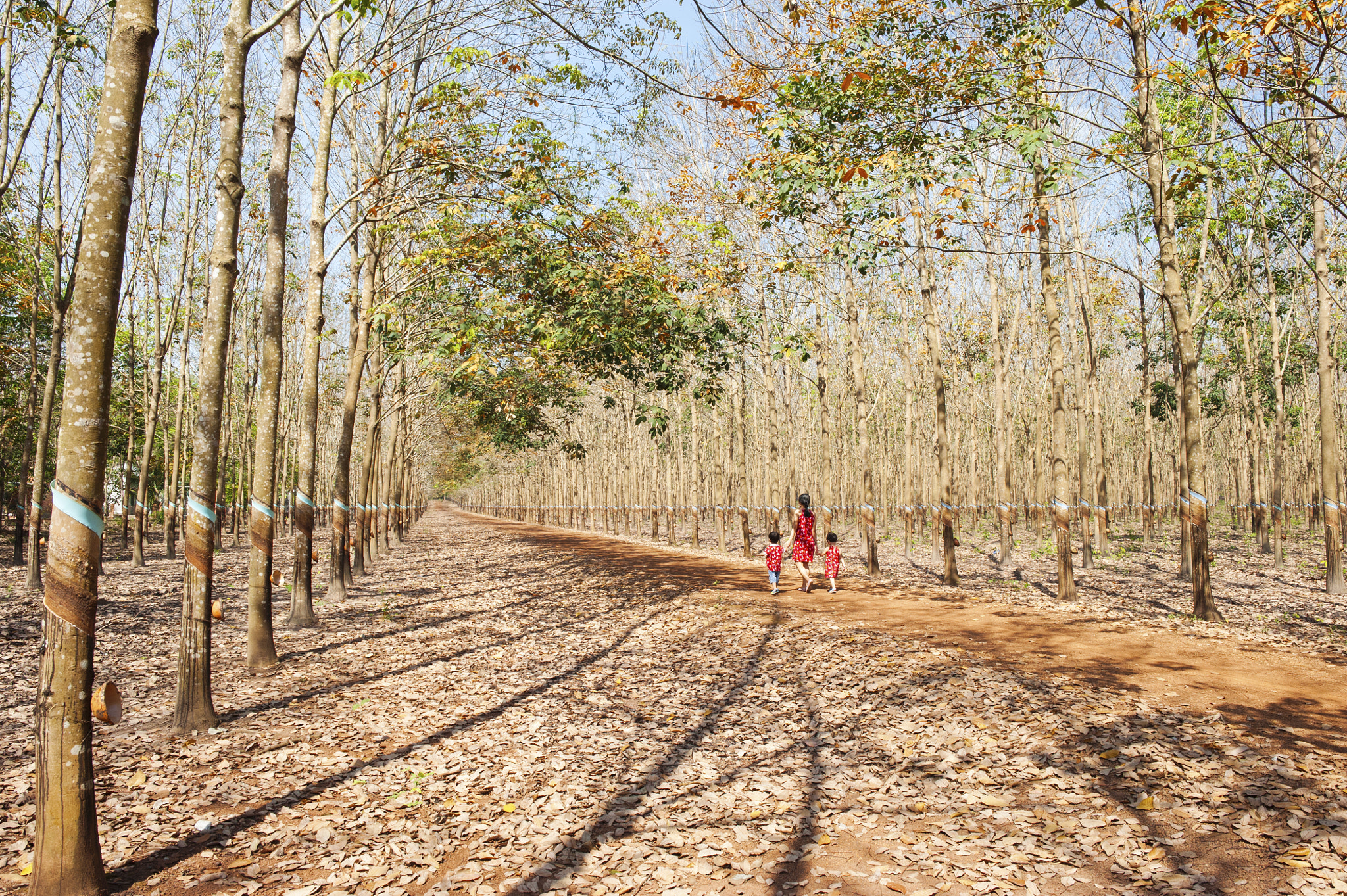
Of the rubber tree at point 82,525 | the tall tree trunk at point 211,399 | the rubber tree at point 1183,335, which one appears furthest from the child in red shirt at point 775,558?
the rubber tree at point 82,525

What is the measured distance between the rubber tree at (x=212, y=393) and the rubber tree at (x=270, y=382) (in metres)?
1.45

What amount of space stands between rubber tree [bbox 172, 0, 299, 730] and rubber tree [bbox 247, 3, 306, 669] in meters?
1.45

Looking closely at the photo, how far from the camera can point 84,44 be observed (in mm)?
9117

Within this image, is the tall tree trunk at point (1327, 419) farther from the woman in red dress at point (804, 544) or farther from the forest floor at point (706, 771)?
the woman in red dress at point (804, 544)

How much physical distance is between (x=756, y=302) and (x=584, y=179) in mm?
10638

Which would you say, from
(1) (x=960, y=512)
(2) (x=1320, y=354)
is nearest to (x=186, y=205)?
(2) (x=1320, y=354)

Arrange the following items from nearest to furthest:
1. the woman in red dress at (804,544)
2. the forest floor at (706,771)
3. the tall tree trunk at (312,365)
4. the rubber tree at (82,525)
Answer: the rubber tree at (82,525) → the forest floor at (706,771) → the tall tree trunk at (312,365) → the woman in red dress at (804,544)

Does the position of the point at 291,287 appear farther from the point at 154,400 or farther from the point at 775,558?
the point at 775,558

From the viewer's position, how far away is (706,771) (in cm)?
588

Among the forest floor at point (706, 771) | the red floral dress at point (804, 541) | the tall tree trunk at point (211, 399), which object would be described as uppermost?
the tall tree trunk at point (211, 399)

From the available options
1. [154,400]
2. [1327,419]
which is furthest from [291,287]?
[1327,419]

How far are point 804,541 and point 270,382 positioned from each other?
1007 centimetres

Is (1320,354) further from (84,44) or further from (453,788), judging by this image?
(84,44)

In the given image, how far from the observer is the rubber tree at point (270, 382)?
8.17 metres
